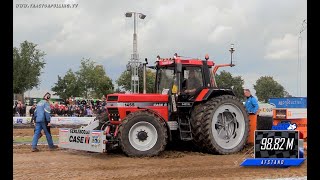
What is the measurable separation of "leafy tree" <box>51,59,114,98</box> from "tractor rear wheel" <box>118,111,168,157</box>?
34.5m

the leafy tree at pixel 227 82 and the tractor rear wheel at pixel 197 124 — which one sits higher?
the leafy tree at pixel 227 82

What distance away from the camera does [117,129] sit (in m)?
9.44

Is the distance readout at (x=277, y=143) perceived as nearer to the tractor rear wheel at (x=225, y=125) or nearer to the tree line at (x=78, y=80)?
the tractor rear wheel at (x=225, y=125)

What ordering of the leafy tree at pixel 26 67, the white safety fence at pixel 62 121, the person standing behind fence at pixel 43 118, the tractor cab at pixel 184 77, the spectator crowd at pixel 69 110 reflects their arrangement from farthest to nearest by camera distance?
the leafy tree at pixel 26 67 < the spectator crowd at pixel 69 110 < the white safety fence at pixel 62 121 < the person standing behind fence at pixel 43 118 < the tractor cab at pixel 184 77

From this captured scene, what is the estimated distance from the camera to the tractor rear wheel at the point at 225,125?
31.8ft

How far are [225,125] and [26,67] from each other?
3712 cm

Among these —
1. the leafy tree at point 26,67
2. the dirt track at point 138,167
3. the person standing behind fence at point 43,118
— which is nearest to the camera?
the dirt track at point 138,167

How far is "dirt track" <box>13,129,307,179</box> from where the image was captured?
7.28 m
